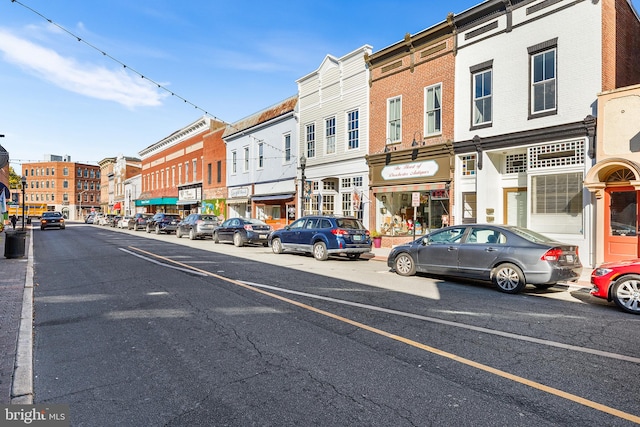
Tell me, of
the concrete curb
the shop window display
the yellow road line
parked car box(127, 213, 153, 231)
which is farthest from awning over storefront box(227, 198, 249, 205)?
the yellow road line

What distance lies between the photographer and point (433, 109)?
58.3 feet

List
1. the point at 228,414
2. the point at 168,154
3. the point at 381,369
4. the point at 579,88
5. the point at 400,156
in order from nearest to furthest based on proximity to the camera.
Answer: the point at 228,414, the point at 381,369, the point at 579,88, the point at 400,156, the point at 168,154

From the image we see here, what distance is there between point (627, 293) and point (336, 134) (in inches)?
666

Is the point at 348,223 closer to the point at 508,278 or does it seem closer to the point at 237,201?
the point at 508,278

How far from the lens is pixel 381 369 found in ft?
14.7

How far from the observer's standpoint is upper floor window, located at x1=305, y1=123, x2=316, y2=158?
24.4 metres

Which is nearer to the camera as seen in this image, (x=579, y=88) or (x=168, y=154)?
(x=579, y=88)

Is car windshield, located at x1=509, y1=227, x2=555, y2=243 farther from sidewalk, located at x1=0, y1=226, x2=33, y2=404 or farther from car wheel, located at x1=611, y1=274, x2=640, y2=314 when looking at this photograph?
sidewalk, located at x1=0, y1=226, x2=33, y2=404

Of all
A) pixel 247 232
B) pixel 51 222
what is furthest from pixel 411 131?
pixel 51 222

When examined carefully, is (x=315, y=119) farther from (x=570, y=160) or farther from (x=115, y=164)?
(x=115, y=164)

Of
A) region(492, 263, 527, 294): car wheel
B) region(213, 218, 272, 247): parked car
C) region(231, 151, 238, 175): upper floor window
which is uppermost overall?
region(231, 151, 238, 175): upper floor window

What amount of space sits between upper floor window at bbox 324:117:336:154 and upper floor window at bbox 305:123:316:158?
1.10 metres

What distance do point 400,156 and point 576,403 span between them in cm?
1586

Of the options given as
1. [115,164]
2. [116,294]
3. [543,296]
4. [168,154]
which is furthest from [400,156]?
[115,164]
